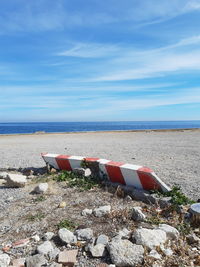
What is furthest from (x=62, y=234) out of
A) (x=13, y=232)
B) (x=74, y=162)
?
(x=74, y=162)

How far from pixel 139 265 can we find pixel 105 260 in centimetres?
45

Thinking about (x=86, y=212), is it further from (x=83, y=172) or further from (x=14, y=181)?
(x=14, y=181)

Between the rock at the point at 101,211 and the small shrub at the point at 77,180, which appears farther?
the small shrub at the point at 77,180

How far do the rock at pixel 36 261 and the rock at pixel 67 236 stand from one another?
1.45ft

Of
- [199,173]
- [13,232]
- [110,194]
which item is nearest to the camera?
[13,232]

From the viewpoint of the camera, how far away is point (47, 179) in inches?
289

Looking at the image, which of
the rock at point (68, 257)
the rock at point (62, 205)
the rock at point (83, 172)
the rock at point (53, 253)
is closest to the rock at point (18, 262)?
the rock at point (53, 253)

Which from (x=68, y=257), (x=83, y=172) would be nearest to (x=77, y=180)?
(x=83, y=172)

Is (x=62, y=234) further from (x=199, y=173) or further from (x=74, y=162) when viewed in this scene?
(x=199, y=173)

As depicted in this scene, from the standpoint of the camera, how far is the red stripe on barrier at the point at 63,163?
7.92m

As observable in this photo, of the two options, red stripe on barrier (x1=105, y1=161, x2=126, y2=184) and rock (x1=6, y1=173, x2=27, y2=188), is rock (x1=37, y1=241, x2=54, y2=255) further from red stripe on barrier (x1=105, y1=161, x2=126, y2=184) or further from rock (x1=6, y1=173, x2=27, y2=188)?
rock (x1=6, y1=173, x2=27, y2=188)

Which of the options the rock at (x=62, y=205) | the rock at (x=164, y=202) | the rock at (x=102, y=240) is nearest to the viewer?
the rock at (x=102, y=240)

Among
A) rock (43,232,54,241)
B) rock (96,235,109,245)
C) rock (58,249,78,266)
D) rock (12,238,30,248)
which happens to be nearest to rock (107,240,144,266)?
rock (96,235,109,245)

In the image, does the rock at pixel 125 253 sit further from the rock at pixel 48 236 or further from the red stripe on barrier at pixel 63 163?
the red stripe on barrier at pixel 63 163
